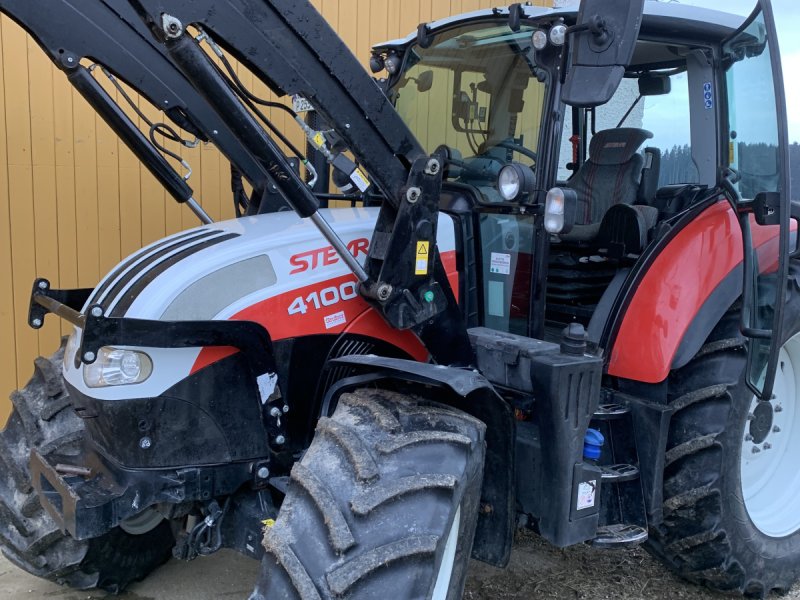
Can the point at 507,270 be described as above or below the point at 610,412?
above

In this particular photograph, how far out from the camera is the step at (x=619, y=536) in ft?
8.99

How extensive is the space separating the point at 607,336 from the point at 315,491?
1.48 meters

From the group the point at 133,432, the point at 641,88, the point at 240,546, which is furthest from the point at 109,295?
the point at 641,88

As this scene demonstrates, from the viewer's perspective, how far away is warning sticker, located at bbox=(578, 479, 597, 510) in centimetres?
264

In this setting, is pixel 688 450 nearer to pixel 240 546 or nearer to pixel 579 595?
pixel 579 595

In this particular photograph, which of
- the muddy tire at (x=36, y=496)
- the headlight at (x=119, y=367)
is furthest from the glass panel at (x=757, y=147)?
the muddy tire at (x=36, y=496)

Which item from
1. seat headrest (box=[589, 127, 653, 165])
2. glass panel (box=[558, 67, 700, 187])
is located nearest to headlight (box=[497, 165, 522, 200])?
glass panel (box=[558, 67, 700, 187])

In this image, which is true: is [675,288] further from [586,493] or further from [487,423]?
[487,423]

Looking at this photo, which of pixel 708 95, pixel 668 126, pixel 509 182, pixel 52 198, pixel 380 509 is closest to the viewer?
pixel 380 509

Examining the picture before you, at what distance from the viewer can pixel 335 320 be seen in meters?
2.68

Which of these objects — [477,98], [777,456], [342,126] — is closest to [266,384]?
[342,126]

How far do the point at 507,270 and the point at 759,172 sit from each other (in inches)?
40.1

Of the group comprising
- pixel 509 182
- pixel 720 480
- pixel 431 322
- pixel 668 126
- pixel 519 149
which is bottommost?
pixel 720 480

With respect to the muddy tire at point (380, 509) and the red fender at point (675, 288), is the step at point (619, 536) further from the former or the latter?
the muddy tire at point (380, 509)
